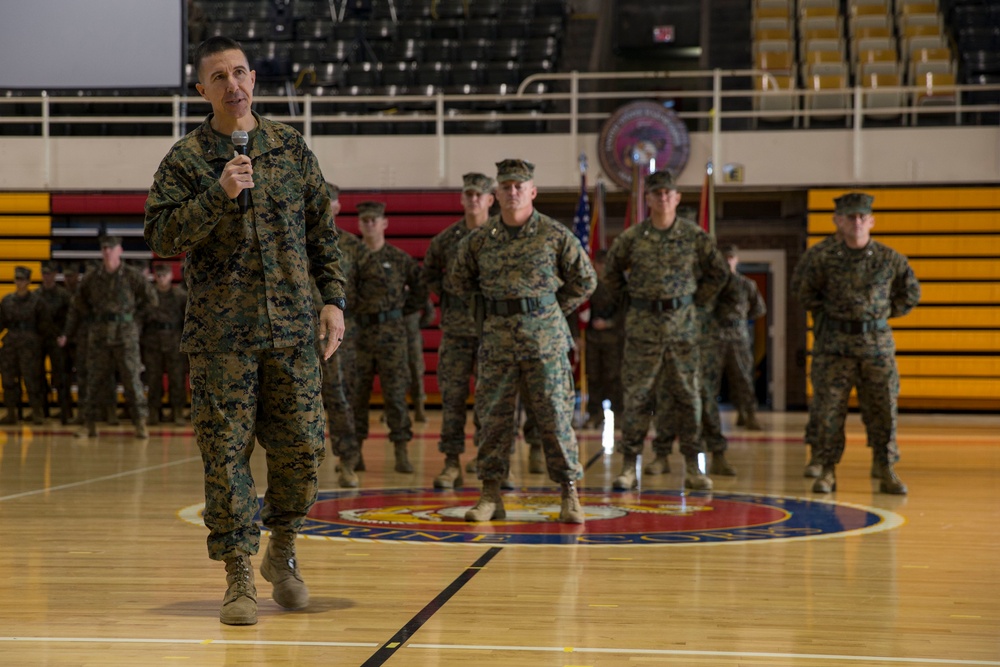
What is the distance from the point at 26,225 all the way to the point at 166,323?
3.35 m

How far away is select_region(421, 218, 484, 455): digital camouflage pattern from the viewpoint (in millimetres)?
6848

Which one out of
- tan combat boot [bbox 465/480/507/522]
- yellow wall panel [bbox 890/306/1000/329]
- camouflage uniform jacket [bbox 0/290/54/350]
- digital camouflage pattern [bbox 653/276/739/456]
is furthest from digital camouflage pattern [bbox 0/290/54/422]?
yellow wall panel [bbox 890/306/1000/329]

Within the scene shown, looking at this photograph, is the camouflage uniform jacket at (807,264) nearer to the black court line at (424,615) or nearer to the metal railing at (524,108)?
the black court line at (424,615)

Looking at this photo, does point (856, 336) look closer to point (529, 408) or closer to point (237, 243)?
point (529, 408)

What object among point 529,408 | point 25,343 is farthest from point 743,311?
point 25,343

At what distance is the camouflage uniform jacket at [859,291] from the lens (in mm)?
6551

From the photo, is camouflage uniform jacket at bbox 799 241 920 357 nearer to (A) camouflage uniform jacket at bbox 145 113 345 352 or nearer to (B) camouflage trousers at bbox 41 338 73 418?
(A) camouflage uniform jacket at bbox 145 113 345 352

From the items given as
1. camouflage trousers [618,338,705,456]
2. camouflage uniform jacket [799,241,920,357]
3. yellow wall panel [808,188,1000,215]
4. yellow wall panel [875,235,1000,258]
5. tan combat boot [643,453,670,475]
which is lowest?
tan combat boot [643,453,670,475]

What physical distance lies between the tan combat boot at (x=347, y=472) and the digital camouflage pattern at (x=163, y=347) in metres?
6.15

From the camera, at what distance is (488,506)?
5.45 m

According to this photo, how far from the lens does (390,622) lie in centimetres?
341

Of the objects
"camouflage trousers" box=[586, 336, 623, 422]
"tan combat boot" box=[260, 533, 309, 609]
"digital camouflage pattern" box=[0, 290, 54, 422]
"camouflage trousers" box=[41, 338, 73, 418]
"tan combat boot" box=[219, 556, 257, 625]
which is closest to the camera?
Answer: "tan combat boot" box=[219, 556, 257, 625]

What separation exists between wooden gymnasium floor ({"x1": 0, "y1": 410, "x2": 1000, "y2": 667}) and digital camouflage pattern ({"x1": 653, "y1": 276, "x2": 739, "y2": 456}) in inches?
15.9

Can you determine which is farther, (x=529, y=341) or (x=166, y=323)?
(x=166, y=323)
